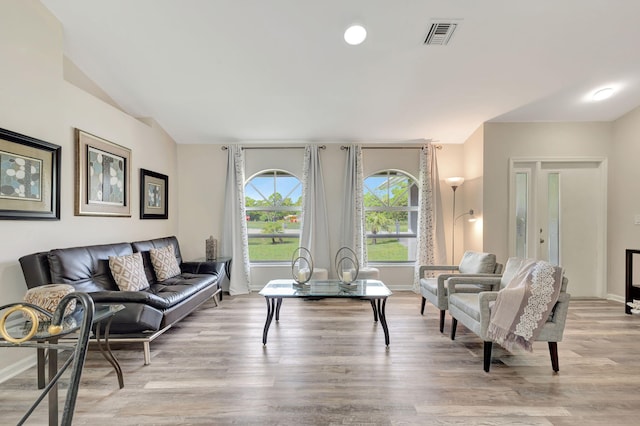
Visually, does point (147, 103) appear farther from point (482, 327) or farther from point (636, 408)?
point (636, 408)

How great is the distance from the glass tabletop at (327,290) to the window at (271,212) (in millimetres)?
1828

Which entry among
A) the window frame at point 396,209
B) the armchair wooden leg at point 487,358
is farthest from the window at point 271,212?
the armchair wooden leg at point 487,358

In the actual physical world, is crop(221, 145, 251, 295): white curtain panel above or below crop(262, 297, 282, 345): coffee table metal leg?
above

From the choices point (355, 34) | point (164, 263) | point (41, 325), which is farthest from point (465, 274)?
point (164, 263)

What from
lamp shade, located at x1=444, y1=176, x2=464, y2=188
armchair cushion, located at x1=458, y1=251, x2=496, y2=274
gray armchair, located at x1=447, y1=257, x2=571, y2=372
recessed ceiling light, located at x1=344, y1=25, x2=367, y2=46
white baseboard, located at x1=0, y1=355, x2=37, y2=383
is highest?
recessed ceiling light, located at x1=344, y1=25, x2=367, y2=46

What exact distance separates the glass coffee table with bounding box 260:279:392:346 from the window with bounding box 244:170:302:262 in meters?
1.84

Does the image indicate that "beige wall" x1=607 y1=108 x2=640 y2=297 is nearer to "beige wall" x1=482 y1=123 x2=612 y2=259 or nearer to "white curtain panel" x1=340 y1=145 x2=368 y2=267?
"beige wall" x1=482 y1=123 x2=612 y2=259

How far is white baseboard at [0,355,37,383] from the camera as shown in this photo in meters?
2.33

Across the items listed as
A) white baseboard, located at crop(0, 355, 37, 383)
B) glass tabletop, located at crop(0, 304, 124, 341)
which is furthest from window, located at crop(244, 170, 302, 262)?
glass tabletop, located at crop(0, 304, 124, 341)

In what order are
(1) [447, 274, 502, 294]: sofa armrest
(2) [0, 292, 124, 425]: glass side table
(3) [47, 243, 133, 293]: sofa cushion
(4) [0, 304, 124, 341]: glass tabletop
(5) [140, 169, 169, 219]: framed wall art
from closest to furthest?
1. (2) [0, 292, 124, 425]: glass side table
2. (4) [0, 304, 124, 341]: glass tabletop
3. (3) [47, 243, 133, 293]: sofa cushion
4. (1) [447, 274, 502, 294]: sofa armrest
5. (5) [140, 169, 169, 219]: framed wall art

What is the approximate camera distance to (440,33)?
2.92m

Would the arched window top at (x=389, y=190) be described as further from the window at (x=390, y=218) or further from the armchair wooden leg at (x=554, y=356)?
the armchair wooden leg at (x=554, y=356)

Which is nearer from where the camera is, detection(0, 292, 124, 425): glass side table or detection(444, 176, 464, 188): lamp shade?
detection(0, 292, 124, 425): glass side table

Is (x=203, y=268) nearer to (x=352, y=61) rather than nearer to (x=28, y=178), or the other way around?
(x=28, y=178)
